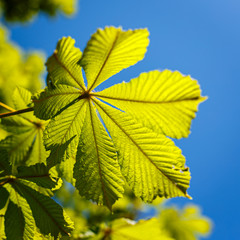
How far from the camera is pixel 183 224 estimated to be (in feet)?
9.95

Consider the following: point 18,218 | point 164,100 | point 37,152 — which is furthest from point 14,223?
point 164,100

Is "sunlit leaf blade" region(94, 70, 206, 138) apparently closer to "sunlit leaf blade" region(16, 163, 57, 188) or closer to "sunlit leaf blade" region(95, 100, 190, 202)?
"sunlit leaf blade" region(95, 100, 190, 202)

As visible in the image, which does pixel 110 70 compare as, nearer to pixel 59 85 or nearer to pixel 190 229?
pixel 59 85

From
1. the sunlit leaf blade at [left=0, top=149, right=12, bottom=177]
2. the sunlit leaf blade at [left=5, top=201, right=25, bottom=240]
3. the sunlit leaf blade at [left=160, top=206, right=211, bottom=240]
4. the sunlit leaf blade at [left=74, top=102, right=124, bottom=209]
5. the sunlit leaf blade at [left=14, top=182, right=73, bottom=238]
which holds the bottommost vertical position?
the sunlit leaf blade at [left=5, top=201, right=25, bottom=240]

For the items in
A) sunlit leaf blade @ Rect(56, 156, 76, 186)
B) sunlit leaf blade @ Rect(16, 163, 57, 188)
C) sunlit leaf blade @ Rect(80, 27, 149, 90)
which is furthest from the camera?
sunlit leaf blade @ Rect(56, 156, 76, 186)

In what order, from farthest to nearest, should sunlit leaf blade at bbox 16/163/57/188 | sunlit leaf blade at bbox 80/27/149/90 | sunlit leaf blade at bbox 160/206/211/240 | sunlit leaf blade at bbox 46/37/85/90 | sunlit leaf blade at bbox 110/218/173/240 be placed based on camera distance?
sunlit leaf blade at bbox 160/206/211/240 < sunlit leaf blade at bbox 110/218/173/240 < sunlit leaf blade at bbox 16/163/57/188 < sunlit leaf blade at bbox 46/37/85/90 < sunlit leaf blade at bbox 80/27/149/90

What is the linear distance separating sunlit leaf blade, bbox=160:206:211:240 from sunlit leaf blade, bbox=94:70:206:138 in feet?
7.35

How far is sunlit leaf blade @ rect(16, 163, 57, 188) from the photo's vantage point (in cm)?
112

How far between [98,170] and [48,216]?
367 millimetres

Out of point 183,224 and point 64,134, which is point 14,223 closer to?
point 64,134

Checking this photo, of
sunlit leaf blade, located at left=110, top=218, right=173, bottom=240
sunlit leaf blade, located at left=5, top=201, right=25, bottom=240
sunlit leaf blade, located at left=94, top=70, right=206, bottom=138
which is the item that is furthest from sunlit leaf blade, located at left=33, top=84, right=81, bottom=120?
sunlit leaf blade, located at left=110, top=218, right=173, bottom=240

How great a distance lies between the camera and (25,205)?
1206 millimetres

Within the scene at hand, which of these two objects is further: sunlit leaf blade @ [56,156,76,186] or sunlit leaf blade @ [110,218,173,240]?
sunlit leaf blade @ [110,218,173,240]

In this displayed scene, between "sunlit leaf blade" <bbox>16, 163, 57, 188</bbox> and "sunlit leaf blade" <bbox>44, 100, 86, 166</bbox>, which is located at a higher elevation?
"sunlit leaf blade" <bbox>44, 100, 86, 166</bbox>
